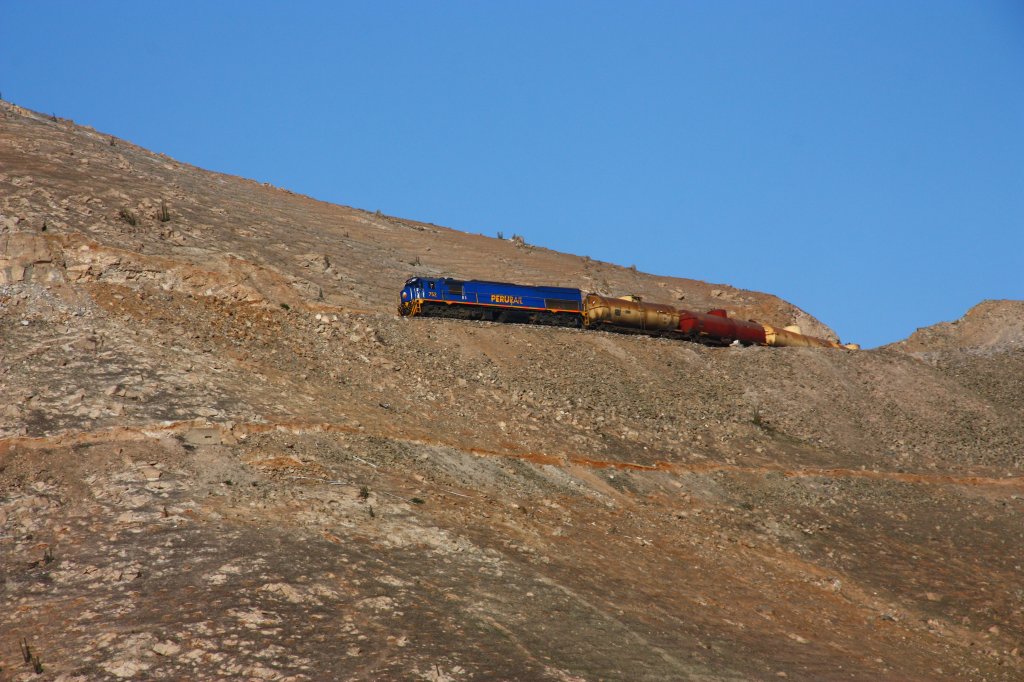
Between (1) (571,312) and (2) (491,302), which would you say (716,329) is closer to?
(1) (571,312)

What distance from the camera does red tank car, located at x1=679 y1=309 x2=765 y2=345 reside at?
158 feet

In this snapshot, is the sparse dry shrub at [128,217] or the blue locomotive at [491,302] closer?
the sparse dry shrub at [128,217]

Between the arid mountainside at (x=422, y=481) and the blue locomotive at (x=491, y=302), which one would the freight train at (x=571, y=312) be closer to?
the blue locomotive at (x=491, y=302)

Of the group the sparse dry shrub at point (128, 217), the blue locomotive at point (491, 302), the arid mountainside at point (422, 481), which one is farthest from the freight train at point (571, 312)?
the sparse dry shrub at point (128, 217)

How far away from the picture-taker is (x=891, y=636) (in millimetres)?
25391

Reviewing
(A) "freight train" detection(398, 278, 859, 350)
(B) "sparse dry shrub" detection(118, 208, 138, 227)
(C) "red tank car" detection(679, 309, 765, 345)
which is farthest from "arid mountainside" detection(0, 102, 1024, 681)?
(C) "red tank car" detection(679, 309, 765, 345)

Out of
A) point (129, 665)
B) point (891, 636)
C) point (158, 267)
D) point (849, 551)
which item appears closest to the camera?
point (129, 665)

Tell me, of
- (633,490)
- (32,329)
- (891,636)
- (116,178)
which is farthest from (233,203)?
(891,636)

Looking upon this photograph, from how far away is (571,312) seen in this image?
1826 inches

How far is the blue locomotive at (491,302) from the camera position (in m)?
42.3

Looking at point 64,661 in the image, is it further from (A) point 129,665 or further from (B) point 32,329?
(B) point 32,329

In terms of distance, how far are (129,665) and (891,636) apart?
18197 millimetres

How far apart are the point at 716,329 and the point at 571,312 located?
7.66 meters

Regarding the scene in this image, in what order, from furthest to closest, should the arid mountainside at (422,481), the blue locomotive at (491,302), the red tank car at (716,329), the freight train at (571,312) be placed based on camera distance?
the red tank car at (716,329) → the freight train at (571,312) → the blue locomotive at (491,302) → the arid mountainside at (422,481)
